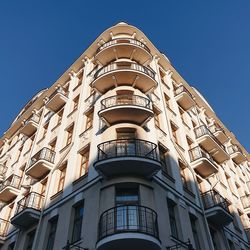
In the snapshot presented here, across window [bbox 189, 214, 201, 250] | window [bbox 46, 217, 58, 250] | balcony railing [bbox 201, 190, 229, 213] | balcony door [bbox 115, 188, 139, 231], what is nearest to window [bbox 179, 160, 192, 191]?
balcony railing [bbox 201, 190, 229, 213]

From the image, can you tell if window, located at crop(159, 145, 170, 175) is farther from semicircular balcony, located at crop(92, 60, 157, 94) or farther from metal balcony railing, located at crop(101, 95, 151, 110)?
semicircular balcony, located at crop(92, 60, 157, 94)

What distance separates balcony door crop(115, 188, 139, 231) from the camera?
11.3 meters

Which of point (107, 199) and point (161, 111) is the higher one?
point (161, 111)

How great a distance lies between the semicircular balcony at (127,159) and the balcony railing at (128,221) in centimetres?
192

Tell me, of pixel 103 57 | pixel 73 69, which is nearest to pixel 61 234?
pixel 103 57

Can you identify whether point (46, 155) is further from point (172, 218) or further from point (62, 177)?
point (172, 218)

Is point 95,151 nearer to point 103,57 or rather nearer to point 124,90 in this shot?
point 124,90

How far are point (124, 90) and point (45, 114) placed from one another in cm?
1019

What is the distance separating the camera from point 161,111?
19969 millimetres

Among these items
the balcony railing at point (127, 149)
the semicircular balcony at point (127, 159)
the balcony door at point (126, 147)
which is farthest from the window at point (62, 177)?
the balcony door at point (126, 147)

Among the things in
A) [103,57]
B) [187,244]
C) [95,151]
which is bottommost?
[187,244]

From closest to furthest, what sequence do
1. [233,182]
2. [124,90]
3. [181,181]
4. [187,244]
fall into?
1. [187,244]
2. [181,181]
3. [124,90]
4. [233,182]

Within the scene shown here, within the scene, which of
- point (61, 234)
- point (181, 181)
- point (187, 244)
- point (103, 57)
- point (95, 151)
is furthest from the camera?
point (103, 57)

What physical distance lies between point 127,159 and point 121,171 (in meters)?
0.75
